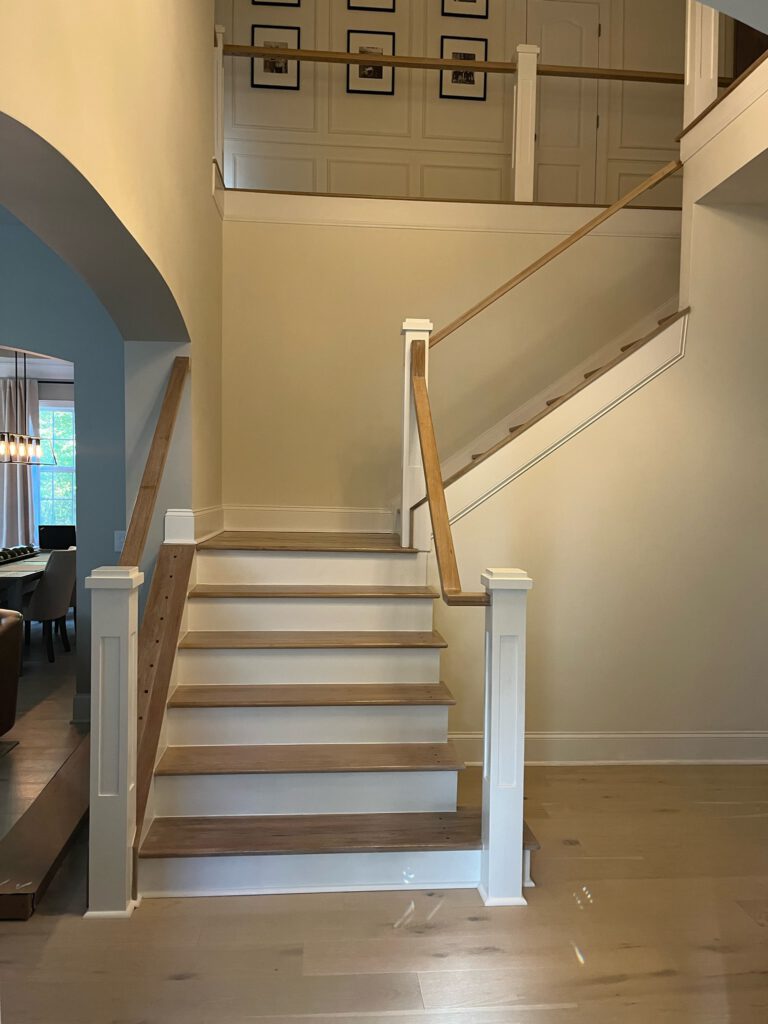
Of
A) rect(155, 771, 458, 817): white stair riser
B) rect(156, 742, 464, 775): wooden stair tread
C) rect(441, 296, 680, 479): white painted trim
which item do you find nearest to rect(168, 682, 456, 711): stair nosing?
rect(156, 742, 464, 775): wooden stair tread

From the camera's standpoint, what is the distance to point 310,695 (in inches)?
116

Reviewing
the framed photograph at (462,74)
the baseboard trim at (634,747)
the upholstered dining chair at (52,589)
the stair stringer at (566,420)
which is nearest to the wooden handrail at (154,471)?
the stair stringer at (566,420)

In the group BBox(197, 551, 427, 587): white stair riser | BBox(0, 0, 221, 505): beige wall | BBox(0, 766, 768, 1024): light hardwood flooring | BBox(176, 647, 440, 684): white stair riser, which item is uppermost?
BBox(0, 0, 221, 505): beige wall

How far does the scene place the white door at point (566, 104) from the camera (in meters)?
5.54

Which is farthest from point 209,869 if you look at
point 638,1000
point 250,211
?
point 250,211

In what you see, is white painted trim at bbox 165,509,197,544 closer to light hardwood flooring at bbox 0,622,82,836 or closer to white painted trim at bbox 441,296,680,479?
light hardwood flooring at bbox 0,622,82,836

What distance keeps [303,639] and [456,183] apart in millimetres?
3830

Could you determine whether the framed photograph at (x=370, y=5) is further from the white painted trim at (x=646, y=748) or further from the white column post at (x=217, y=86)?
the white painted trim at (x=646, y=748)

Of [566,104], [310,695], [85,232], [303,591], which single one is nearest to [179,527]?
[303,591]

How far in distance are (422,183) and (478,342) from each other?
154cm

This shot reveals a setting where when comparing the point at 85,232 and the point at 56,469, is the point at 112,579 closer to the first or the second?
the point at 85,232

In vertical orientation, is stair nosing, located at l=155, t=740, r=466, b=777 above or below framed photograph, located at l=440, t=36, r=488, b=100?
below

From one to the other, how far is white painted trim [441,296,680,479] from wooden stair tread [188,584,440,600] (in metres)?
1.49

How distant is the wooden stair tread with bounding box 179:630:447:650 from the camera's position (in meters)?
3.04
